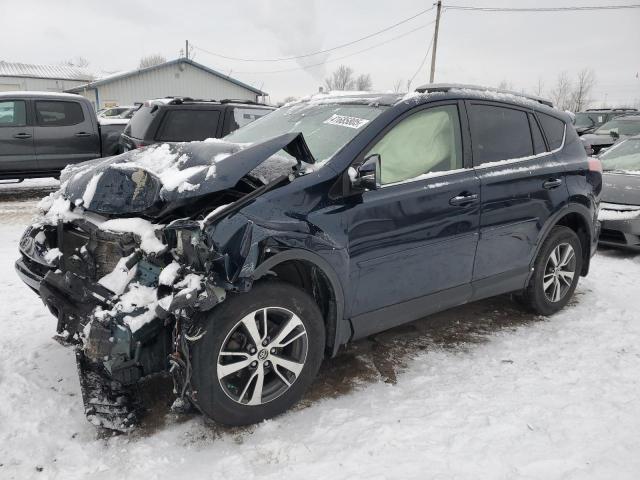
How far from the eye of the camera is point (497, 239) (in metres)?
3.77

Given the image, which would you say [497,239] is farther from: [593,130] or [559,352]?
[593,130]

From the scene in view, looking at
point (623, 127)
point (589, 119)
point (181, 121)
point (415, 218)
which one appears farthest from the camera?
point (589, 119)

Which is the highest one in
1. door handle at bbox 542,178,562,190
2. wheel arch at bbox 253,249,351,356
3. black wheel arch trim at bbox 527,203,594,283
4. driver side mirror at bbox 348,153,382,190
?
driver side mirror at bbox 348,153,382,190

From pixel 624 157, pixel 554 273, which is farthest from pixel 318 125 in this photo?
pixel 624 157

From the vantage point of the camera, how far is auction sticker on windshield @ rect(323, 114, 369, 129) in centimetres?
327

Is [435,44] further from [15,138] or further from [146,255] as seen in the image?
[146,255]

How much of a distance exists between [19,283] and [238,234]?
3.22m

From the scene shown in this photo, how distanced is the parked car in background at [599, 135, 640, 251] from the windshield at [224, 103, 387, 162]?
4.54 m

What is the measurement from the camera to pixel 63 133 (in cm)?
954

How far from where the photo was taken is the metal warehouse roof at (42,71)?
38938 millimetres

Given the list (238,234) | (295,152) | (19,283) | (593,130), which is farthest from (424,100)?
(593,130)

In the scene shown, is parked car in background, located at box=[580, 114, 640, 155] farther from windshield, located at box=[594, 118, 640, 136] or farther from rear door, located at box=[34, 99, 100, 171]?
rear door, located at box=[34, 99, 100, 171]

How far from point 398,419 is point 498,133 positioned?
2.30 metres

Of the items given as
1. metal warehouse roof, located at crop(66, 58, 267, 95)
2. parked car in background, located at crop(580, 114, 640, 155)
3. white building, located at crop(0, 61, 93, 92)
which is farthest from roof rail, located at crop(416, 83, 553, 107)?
white building, located at crop(0, 61, 93, 92)
